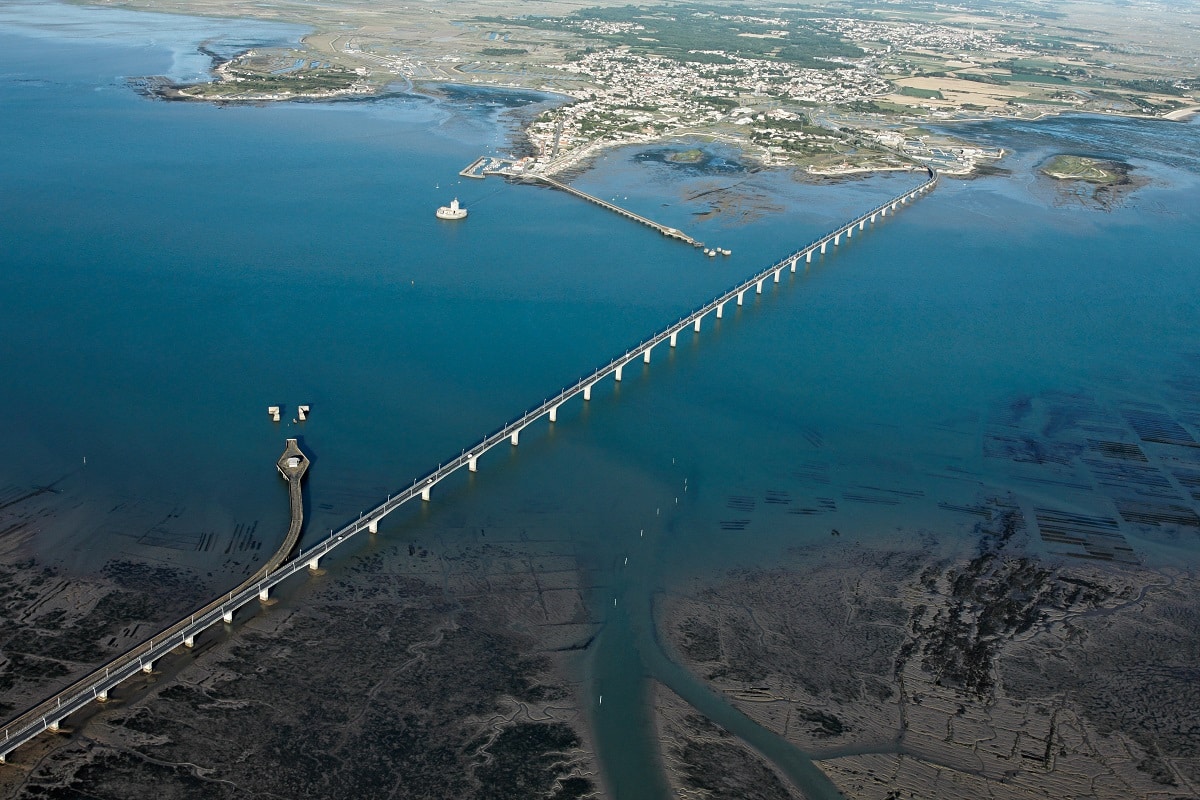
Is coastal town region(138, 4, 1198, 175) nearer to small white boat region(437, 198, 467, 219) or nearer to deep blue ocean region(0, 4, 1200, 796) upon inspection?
deep blue ocean region(0, 4, 1200, 796)

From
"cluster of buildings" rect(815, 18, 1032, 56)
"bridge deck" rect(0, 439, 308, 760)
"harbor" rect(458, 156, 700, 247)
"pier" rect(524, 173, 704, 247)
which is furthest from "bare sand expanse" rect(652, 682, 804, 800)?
"cluster of buildings" rect(815, 18, 1032, 56)

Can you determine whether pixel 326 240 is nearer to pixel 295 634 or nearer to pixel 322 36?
pixel 295 634

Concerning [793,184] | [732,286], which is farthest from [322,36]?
[732,286]

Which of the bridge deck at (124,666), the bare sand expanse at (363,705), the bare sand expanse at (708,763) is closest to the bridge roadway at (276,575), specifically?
the bridge deck at (124,666)

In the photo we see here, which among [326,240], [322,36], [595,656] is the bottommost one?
[595,656]

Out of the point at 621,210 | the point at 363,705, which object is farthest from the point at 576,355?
the point at 621,210

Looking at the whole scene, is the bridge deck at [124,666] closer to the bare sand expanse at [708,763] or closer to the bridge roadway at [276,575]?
the bridge roadway at [276,575]
